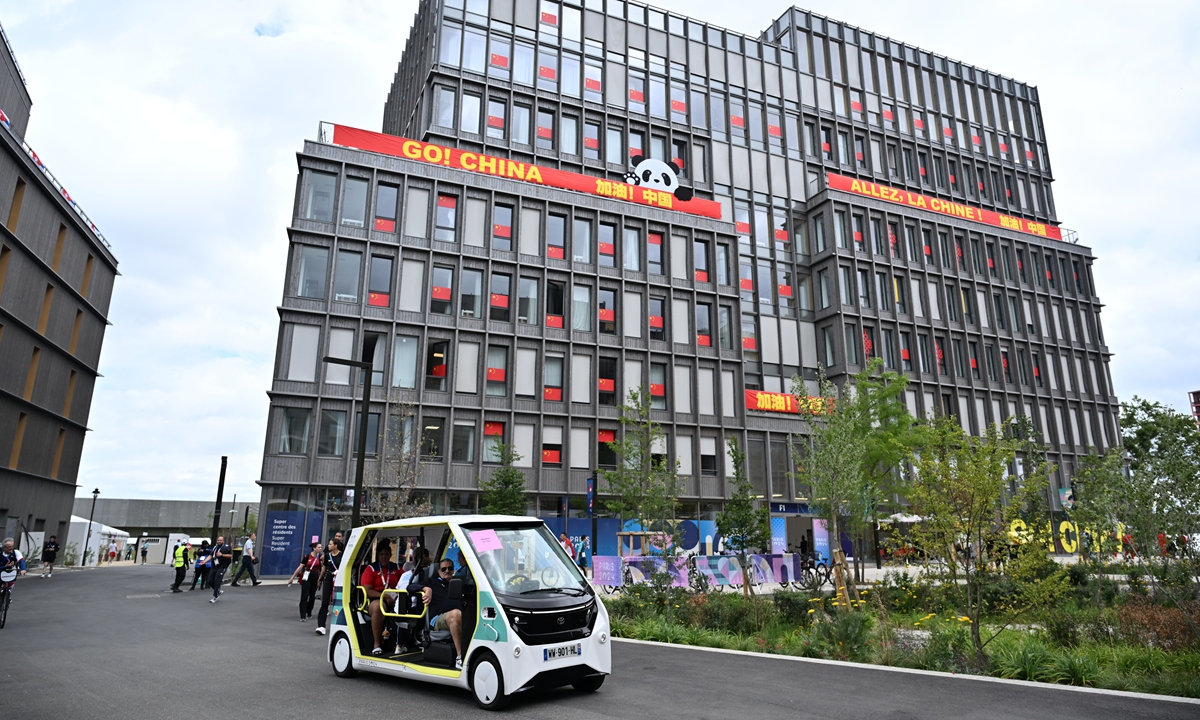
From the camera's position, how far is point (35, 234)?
1407 inches

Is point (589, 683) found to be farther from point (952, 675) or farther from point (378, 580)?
point (952, 675)

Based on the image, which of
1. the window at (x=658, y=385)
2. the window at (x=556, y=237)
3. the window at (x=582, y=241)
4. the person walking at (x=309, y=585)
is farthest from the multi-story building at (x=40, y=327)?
the window at (x=658, y=385)

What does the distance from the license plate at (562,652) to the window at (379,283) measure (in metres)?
29.1

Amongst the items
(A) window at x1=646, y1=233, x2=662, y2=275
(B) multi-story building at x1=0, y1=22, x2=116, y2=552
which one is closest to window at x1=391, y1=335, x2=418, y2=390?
(A) window at x1=646, y1=233, x2=662, y2=275

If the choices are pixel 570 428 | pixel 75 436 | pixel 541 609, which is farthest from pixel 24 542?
pixel 541 609

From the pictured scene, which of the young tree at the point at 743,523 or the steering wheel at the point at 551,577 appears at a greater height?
the young tree at the point at 743,523

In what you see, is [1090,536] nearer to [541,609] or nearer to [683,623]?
[683,623]

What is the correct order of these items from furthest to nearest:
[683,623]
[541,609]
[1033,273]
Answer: [1033,273]
[683,623]
[541,609]

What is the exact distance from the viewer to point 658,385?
128 ft

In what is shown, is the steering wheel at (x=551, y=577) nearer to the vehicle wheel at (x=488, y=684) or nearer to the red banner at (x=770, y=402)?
the vehicle wheel at (x=488, y=684)

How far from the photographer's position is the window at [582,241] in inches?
1553

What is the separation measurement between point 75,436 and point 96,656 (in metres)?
39.2

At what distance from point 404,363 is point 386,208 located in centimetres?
794

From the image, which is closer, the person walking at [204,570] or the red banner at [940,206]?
the person walking at [204,570]
